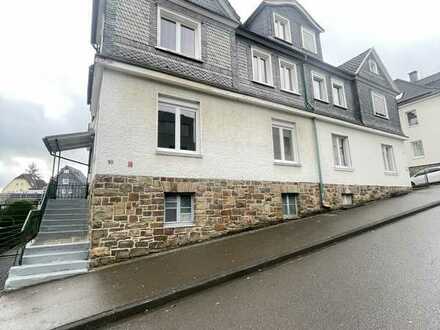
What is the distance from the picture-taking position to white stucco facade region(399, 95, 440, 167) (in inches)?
889

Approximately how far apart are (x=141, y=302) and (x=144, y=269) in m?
1.62

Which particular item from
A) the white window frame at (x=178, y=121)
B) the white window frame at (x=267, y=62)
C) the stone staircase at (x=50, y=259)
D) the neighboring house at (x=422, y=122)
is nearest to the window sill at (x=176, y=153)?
the white window frame at (x=178, y=121)

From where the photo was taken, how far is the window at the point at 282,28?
12.6 metres

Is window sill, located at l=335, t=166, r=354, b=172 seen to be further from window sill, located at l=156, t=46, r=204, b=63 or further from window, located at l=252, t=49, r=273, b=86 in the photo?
window sill, located at l=156, t=46, r=204, b=63

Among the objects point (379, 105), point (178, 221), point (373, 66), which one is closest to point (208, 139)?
point (178, 221)

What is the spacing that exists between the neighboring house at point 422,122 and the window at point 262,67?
20539 mm

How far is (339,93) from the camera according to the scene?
13898mm

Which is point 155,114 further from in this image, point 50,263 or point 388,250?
point 388,250

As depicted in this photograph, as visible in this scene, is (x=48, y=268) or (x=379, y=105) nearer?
(x=48, y=268)

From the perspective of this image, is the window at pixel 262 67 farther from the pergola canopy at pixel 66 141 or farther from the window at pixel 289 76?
the pergola canopy at pixel 66 141

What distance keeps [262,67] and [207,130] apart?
459cm

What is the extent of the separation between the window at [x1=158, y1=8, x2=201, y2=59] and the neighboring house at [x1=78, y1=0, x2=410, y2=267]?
0.04 metres

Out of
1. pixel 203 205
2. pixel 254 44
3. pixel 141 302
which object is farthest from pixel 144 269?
pixel 254 44

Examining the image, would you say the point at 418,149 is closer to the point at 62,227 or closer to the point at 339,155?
the point at 339,155
